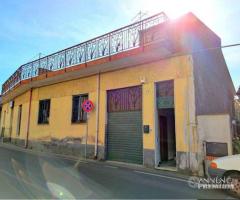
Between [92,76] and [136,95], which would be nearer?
[136,95]

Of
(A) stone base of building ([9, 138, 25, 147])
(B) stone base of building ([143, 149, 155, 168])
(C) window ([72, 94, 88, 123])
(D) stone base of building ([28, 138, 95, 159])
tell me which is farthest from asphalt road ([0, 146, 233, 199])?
(A) stone base of building ([9, 138, 25, 147])

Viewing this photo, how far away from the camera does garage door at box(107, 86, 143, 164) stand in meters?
10.4

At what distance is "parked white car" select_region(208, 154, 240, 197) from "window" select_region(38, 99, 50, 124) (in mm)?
11496

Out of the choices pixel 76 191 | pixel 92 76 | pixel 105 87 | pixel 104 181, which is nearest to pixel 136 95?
pixel 105 87

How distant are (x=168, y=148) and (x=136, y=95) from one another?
9.88 ft

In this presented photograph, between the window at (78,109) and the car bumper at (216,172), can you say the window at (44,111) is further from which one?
the car bumper at (216,172)

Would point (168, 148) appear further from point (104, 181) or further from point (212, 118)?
point (104, 181)

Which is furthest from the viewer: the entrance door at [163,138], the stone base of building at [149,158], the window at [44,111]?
the window at [44,111]

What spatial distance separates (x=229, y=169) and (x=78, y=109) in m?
9.22

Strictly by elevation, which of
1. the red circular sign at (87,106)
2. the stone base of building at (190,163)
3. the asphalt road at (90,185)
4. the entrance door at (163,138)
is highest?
the red circular sign at (87,106)

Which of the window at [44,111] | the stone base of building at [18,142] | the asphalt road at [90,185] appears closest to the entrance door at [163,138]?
the asphalt road at [90,185]

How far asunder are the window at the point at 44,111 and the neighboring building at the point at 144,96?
136 mm

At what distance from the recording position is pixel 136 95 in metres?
10.8

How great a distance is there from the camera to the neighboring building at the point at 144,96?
8.83m
